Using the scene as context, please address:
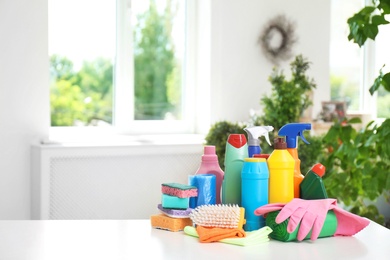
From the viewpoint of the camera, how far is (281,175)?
2.12m

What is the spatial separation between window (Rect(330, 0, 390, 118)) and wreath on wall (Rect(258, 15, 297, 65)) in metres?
0.75

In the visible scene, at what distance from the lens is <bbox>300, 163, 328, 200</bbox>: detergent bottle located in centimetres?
214

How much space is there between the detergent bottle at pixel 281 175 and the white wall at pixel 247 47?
10.4ft

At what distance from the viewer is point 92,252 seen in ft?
6.14

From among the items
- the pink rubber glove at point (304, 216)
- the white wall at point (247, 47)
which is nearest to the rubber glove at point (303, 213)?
the pink rubber glove at point (304, 216)

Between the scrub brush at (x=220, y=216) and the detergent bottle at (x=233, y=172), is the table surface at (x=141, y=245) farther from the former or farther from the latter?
the detergent bottle at (x=233, y=172)

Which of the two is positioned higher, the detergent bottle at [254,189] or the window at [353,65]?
the window at [353,65]

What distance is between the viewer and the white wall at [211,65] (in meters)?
4.59

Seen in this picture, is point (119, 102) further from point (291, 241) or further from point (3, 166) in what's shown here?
point (291, 241)

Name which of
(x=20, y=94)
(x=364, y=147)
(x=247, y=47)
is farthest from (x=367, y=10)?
(x=20, y=94)

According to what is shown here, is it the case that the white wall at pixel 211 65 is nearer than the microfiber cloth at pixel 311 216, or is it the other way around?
the microfiber cloth at pixel 311 216

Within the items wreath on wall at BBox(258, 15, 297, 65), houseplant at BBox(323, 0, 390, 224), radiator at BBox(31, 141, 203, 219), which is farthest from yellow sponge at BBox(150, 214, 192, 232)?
wreath on wall at BBox(258, 15, 297, 65)

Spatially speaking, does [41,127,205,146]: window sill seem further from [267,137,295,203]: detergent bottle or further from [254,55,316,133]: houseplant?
[267,137,295,203]: detergent bottle

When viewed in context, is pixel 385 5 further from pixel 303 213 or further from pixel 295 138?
pixel 303 213
